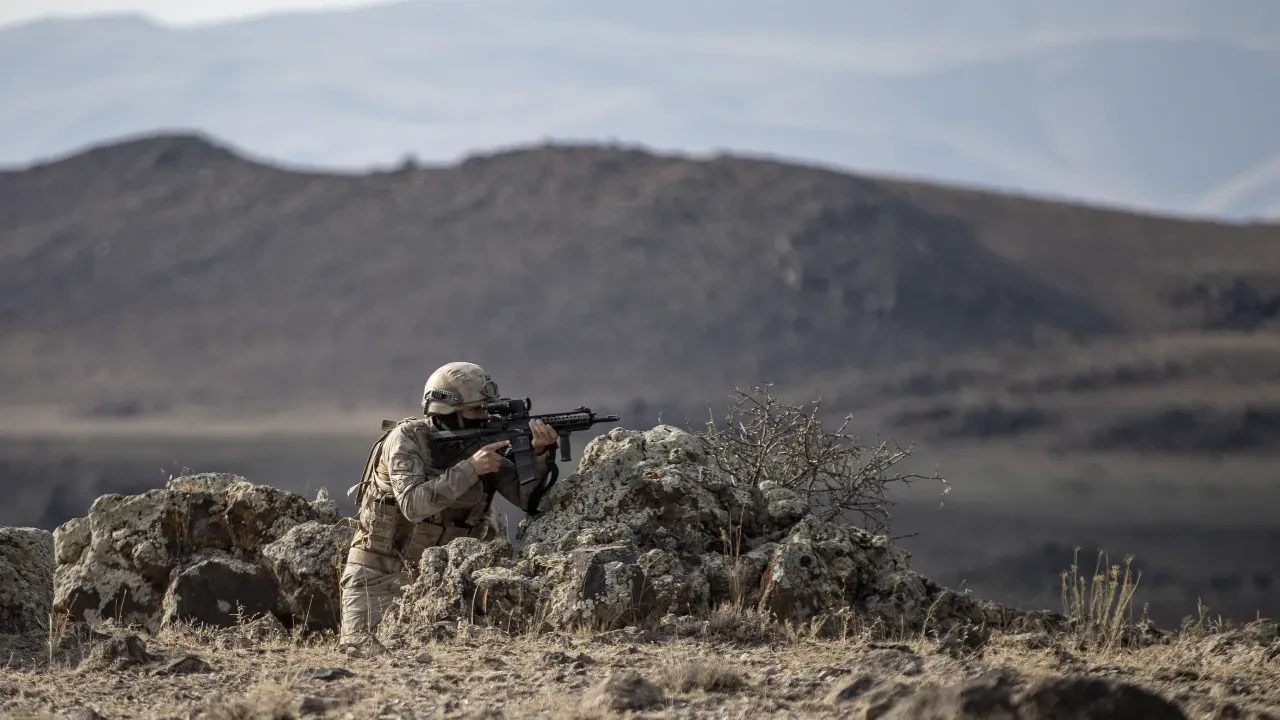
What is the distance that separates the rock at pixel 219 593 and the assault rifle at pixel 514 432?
174 centimetres

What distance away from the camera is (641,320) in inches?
2726

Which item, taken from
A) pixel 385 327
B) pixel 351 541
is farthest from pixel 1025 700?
pixel 385 327

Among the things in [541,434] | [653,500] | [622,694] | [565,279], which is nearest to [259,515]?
[541,434]

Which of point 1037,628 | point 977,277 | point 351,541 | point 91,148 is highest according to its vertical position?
point 91,148

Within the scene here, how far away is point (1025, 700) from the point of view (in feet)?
16.9

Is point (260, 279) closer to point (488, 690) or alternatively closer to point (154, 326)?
point (154, 326)

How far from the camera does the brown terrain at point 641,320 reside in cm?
5794

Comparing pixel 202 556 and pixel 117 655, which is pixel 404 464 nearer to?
pixel 117 655

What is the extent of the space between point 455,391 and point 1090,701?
388 cm

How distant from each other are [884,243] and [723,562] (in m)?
66.0

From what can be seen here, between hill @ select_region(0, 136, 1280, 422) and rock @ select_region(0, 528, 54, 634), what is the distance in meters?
55.2

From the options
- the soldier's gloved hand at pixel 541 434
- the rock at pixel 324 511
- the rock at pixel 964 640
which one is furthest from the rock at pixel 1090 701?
the rock at pixel 324 511

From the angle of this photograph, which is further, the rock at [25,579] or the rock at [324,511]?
the rock at [324,511]

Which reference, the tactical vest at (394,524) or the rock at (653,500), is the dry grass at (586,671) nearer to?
the tactical vest at (394,524)
